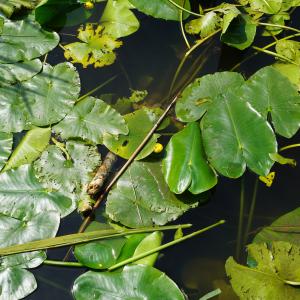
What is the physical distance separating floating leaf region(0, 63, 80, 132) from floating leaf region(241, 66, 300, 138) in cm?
79

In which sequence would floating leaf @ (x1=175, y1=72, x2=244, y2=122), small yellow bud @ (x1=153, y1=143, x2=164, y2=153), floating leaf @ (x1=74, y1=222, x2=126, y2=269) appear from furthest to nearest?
1. floating leaf @ (x1=175, y1=72, x2=244, y2=122)
2. small yellow bud @ (x1=153, y1=143, x2=164, y2=153)
3. floating leaf @ (x1=74, y1=222, x2=126, y2=269)

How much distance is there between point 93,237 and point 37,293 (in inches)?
11.4

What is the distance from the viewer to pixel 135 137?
6.44 ft

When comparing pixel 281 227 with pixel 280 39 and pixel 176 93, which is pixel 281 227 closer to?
pixel 176 93

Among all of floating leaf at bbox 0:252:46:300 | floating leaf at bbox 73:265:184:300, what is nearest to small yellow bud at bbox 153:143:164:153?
floating leaf at bbox 73:265:184:300

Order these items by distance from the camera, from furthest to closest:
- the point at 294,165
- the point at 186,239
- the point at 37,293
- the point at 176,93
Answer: the point at 176,93
the point at 294,165
the point at 186,239
the point at 37,293

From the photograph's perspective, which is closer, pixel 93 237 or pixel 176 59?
pixel 93 237

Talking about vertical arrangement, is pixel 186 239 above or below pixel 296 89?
below

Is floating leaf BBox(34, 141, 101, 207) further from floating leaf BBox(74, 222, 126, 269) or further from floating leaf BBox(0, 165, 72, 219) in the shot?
floating leaf BBox(74, 222, 126, 269)

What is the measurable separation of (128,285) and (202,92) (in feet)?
2.98

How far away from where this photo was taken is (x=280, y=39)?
2.31m

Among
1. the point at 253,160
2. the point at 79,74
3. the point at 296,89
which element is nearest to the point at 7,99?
the point at 79,74

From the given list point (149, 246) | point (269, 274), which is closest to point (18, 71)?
point (149, 246)

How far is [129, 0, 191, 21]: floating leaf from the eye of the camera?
230cm
